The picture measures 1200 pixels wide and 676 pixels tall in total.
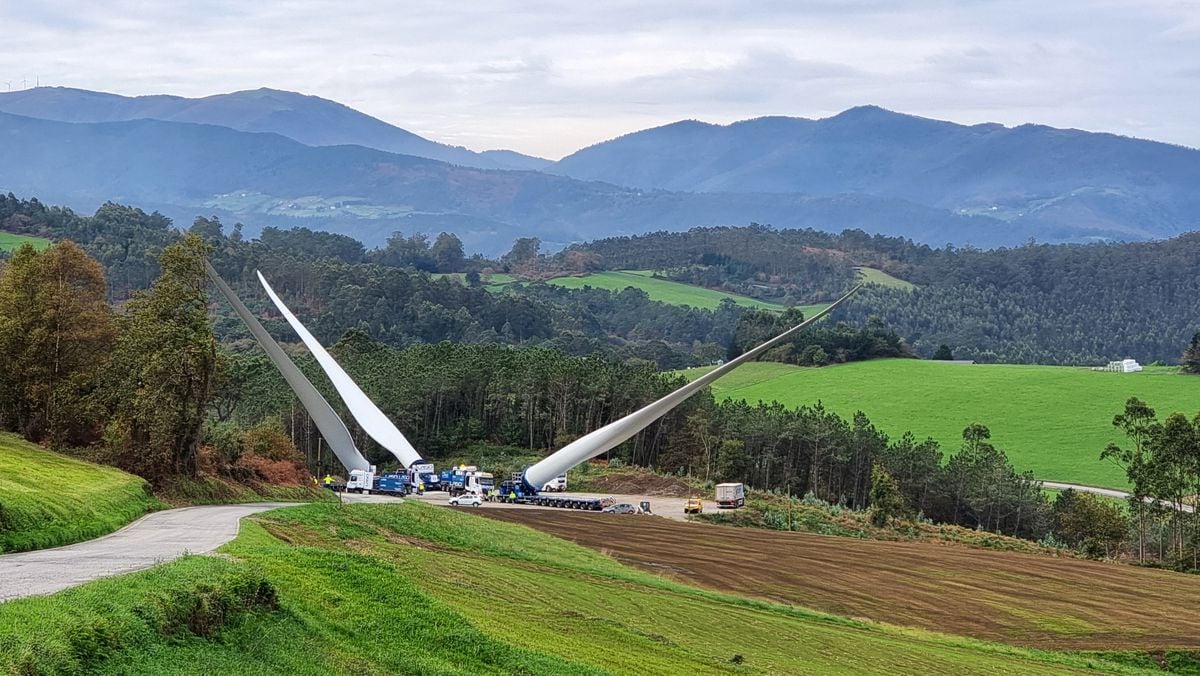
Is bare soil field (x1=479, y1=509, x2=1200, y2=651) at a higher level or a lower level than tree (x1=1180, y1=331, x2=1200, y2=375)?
lower

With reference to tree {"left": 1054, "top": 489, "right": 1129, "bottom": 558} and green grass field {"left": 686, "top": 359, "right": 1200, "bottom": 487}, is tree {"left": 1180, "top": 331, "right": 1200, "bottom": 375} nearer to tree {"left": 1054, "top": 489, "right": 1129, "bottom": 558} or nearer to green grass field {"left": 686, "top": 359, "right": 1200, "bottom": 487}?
green grass field {"left": 686, "top": 359, "right": 1200, "bottom": 487}

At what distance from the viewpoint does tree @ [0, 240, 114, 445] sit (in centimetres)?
4494

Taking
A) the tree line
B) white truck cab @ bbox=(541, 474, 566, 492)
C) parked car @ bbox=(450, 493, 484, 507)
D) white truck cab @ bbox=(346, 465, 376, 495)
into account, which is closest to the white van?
white truck cab @ bbox=(541, 474, 566, 492)

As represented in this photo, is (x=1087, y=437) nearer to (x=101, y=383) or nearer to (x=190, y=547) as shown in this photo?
(x=101, y=383)

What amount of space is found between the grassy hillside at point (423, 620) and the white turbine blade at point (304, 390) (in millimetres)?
14856

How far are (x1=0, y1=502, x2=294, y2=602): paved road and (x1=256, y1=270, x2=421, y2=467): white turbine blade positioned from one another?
28.8m

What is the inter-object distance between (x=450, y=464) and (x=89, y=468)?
5308 cm

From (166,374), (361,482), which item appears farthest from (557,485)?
(166,374)

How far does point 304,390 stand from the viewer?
56.4 metres

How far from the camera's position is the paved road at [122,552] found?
64.7 feet

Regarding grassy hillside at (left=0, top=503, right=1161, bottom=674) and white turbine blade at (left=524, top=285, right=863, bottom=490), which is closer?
grassy hillside at (left=0, top=503, right=1161, bottom=674)

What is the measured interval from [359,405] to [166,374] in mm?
24927

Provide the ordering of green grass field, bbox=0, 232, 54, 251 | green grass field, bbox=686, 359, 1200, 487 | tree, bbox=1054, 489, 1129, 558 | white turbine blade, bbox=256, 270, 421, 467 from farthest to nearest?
green grass field, bbox=0, 232, 54, 251
green grass field, bbox=686, 359, 1200, 487
tree, bbox=1054, 489, 1129, 558
white turbine blade, bbox=256, 270, 421, 467

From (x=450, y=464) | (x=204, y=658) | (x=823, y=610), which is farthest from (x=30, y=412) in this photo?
(x=450, y=464)
